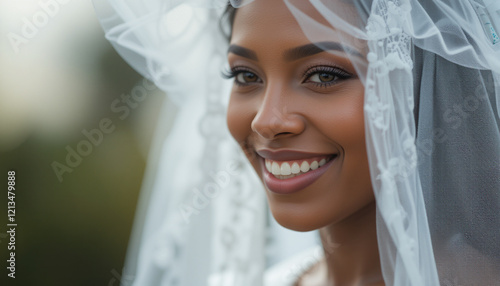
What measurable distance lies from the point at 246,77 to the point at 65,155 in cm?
254

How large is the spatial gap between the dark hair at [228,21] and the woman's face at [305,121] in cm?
18

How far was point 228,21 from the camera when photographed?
67.9 inches

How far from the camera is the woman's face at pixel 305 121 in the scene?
130 cm

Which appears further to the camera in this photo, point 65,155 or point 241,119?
point 65,155

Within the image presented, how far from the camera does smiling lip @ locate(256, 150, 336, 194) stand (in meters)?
1.35

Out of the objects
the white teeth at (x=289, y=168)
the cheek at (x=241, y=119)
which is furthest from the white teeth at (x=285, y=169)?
the cheek at (x=241, y=119)

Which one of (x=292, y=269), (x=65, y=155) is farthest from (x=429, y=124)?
(x=65, y=155)

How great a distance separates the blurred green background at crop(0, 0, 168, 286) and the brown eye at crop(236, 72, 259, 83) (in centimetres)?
192

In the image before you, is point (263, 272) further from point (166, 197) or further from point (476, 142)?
point (476, 142)

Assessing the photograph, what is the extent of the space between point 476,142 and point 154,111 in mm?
2819

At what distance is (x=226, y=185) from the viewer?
1987 mm

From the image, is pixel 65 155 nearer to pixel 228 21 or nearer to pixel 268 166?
pixel 228 21

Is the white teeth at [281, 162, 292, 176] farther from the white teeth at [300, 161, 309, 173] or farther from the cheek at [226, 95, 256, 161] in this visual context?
the cheek at [226, 95, 256, 161]

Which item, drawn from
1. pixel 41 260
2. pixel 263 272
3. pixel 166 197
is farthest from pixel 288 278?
pixel 41 260
